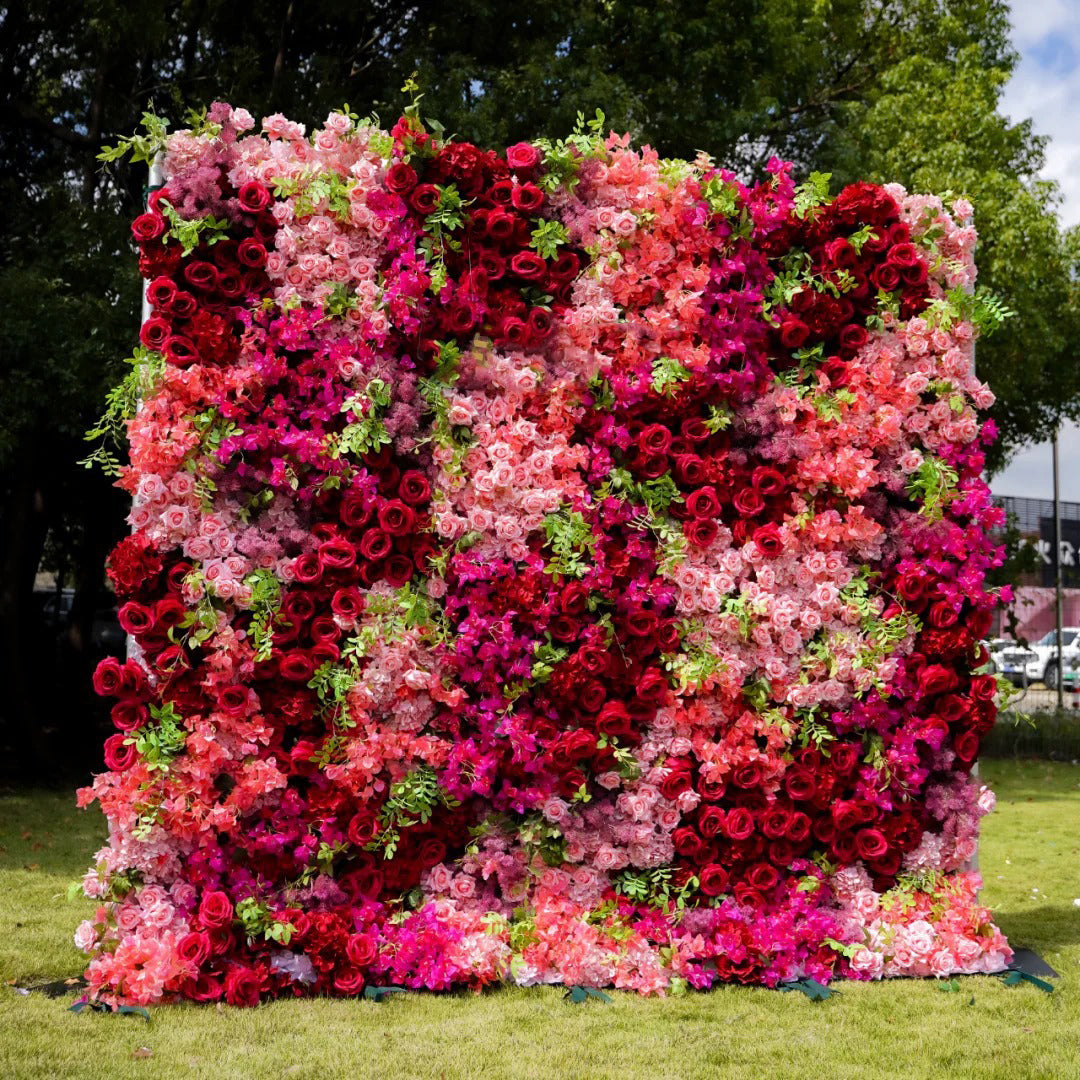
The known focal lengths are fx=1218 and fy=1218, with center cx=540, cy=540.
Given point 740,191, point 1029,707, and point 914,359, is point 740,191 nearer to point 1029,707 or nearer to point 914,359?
point 914,359

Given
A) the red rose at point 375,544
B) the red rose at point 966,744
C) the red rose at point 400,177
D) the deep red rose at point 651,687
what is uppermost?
the red rose at point 400,177

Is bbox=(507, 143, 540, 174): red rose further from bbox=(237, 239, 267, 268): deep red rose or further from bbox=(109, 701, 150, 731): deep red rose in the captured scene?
bbox=(109, 701, 150, 731): deep red rose

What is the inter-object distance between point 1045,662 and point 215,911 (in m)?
26.1

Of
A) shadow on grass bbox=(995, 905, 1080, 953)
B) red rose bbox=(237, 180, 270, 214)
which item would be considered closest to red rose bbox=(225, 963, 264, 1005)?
red rose bbox=(237, 180, 270, 214)

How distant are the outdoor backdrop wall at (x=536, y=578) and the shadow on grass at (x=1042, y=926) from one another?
2.52ft

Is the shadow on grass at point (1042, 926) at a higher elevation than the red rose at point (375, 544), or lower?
lower

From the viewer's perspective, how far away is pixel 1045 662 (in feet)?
90.2

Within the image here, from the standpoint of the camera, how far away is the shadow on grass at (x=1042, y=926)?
5.92 metres

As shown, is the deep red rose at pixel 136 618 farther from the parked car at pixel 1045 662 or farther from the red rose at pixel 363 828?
the parked car at pixel 1045 662

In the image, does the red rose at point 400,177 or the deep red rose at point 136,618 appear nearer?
the deep red rose at point 136,618

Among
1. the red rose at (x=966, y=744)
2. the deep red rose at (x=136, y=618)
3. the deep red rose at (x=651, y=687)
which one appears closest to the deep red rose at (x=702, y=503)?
the deep red rose at (x=651, y=687)

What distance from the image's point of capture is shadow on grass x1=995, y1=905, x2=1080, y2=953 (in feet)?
19.4

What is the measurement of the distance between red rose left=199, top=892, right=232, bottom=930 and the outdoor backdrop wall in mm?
20

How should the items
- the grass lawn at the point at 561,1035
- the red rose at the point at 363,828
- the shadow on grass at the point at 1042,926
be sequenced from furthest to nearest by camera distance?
1. the shadow on grass at the point at 1042,926
2. the red rose at the point at 363,828
3. the grass lawn at the point at 561,1035
